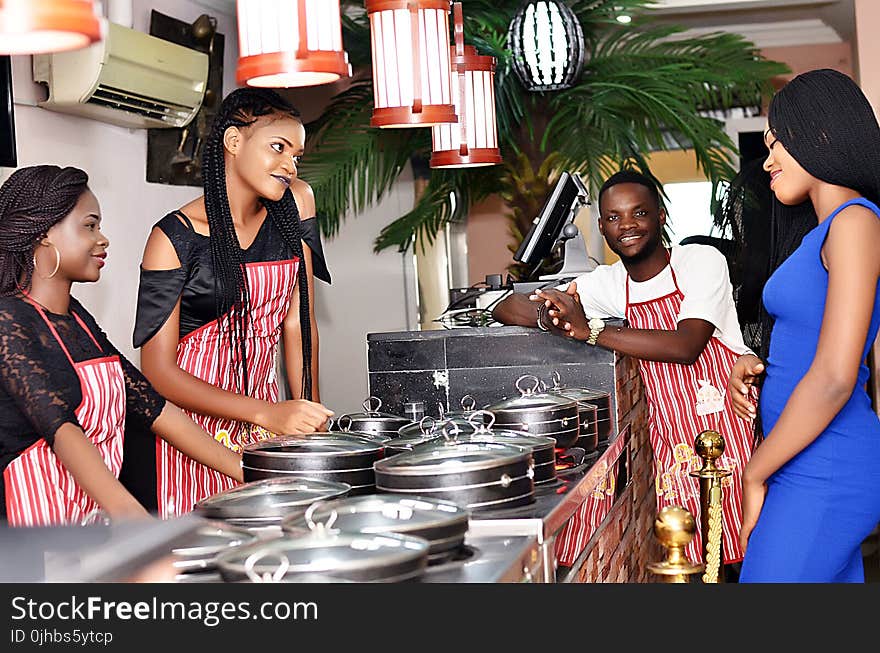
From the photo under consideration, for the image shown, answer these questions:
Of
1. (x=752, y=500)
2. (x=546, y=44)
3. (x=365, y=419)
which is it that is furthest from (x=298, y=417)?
(x=546, y=44)

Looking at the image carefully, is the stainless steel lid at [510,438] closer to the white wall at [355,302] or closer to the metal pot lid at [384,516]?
the metal pot lid at [384,516]

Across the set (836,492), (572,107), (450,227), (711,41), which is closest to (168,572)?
(836,492)

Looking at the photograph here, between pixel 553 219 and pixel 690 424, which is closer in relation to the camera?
pixel 690 424

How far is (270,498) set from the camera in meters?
1.53

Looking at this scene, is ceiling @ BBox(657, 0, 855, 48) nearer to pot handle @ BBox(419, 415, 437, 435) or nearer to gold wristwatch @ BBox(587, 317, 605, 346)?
gold wristwatch @ BBox(587, 317, 605, 346)

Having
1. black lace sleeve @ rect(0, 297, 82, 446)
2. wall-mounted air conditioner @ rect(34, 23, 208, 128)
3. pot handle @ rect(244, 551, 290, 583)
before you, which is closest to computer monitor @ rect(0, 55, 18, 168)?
wall-mounted air conditioner @ rect(34, 23, 208, 128)

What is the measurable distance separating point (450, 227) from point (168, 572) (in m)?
5.35

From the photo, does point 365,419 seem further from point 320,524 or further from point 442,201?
point 442,201

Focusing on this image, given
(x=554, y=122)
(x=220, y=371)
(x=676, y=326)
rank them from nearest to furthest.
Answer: (x=220, y=371) < (x=676, y=326) < (x=554, y=122)

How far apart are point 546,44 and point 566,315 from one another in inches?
75.4

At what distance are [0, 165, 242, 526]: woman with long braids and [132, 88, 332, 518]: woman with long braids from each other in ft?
0.52

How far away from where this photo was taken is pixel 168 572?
4.10 feet

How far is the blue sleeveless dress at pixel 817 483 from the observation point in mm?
1927
